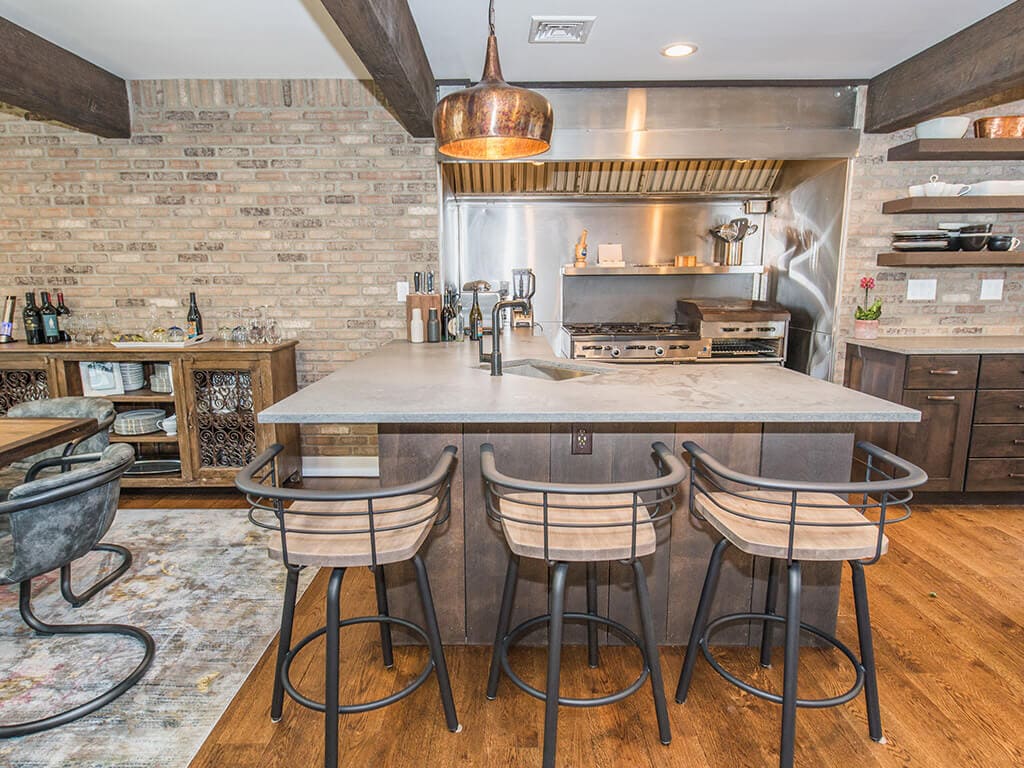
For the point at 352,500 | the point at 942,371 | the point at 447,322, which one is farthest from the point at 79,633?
the point at 942,371

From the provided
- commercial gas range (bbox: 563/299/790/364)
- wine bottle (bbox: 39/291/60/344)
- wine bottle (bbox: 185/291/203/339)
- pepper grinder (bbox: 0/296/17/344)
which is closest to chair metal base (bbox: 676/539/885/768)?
commercial gas range (bbox: 563/299/790/364)

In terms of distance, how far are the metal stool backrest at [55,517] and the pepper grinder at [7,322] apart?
9.21 feet

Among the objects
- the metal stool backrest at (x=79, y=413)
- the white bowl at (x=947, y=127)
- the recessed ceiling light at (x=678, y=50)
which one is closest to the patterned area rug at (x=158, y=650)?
the metal stool backrest at (x=79, y=413)

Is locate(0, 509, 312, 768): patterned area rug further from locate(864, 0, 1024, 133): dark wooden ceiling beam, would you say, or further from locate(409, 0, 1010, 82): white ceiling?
locate(864, 0, 1024, 133): dark wooden ceiling beam

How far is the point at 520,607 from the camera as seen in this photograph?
2141 mm

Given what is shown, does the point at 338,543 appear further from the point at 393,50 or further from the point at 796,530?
the point at 393,50

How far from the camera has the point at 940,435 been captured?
11.4 feet

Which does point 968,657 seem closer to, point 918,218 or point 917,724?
point 917,724

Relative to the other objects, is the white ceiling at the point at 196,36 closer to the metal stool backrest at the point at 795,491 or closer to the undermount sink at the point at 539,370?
the undermount sink at the point at 539,370

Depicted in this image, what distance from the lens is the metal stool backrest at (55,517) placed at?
171 centimetres

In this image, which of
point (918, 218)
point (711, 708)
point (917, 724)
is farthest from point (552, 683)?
point (918, 218)

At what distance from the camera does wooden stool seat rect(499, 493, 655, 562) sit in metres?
1.52

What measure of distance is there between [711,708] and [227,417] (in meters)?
3.14

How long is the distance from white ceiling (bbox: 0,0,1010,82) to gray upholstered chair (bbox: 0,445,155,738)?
2173 millimetres
